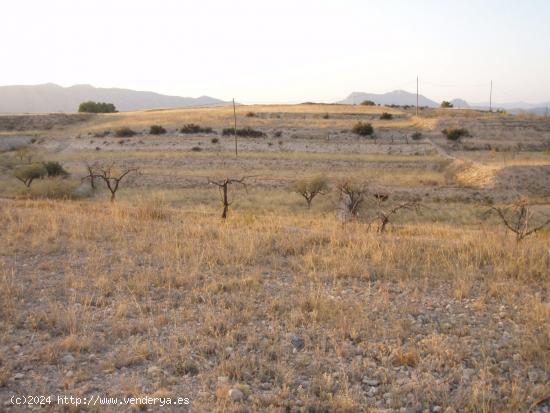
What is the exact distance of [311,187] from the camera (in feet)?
93.0

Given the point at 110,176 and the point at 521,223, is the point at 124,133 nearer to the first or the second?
the point at 110,176

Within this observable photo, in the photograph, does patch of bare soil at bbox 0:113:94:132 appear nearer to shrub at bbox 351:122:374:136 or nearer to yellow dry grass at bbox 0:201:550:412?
shrub at bbox 351:122:374:136

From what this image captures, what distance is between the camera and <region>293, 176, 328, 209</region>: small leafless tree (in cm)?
2738

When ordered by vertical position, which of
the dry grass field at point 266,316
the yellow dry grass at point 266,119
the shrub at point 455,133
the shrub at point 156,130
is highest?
the yellow dry grass at point 266,119

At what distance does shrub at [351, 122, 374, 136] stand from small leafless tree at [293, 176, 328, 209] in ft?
72.6

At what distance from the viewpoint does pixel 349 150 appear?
149ft

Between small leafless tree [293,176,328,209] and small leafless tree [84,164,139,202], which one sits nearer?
small leafless tree [84,164,139,202]

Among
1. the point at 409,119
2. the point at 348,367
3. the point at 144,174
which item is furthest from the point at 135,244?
the point at 409,119

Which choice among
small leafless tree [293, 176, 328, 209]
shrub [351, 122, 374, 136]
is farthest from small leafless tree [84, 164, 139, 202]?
shrub [351, 122, 374, 136]

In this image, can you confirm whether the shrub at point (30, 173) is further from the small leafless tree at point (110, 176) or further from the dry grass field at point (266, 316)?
the dry grass field at point (266, 316)

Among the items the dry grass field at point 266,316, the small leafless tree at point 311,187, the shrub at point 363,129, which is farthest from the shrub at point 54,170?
the shrub at point 363,129

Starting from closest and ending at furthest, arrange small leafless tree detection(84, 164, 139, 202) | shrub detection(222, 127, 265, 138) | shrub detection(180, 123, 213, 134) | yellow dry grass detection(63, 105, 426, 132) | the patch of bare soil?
small leafless tree detection(84, 164, 139, 202) < shrub detection(222, 127, 265, 138) < shrub detection(180, 123, 213, 134) < yellow dry grass detection(63, 105, 426, 132) < the patch of bare soil

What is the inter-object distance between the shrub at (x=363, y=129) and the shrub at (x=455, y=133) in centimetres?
734

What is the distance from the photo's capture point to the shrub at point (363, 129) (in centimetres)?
5005
